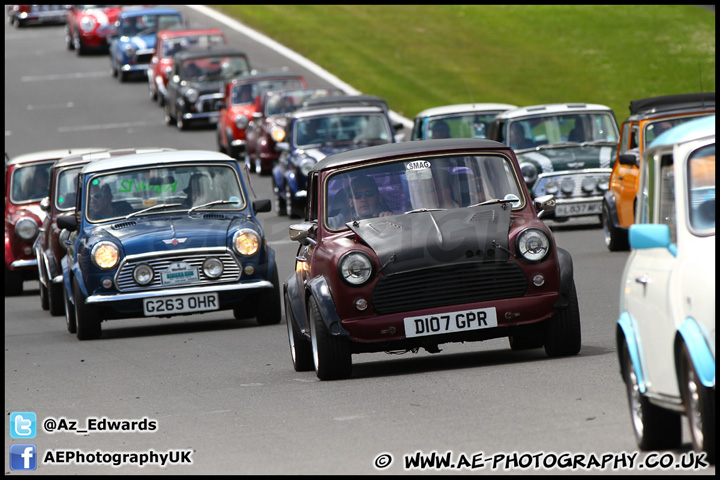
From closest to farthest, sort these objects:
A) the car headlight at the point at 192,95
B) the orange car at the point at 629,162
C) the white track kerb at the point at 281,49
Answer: the orange car at the point at 629,162 < the car headlight at the point at 192,95 < the white track kerb at the point at 281,49

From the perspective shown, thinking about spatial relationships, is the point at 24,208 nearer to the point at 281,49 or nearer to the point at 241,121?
the point at 241,121

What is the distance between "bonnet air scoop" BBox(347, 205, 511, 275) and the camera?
10289mm

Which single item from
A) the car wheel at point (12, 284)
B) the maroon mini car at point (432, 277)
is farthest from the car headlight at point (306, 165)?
the maroon mini car at point (432, 277)

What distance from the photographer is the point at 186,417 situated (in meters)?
9.38

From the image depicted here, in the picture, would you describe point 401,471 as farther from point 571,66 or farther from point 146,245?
point 571,66

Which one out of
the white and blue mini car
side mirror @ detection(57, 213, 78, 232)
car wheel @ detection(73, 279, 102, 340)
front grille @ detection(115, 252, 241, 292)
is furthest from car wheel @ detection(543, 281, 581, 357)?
side mirror @ detection(57, 213, 78, 232)

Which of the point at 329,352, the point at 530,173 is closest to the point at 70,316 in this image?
the point at 329,352

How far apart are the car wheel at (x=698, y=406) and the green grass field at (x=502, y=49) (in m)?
→ 29.5

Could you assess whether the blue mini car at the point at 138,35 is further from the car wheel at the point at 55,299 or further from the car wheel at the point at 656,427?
the car wheel at the point at 656,427

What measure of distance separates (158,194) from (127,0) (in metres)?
41.3

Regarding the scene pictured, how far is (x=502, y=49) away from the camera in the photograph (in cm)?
4738

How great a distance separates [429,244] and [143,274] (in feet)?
16.3

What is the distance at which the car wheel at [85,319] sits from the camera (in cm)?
1473

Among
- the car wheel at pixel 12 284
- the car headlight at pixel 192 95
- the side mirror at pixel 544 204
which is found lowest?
the car wheel at pixel 12 284
